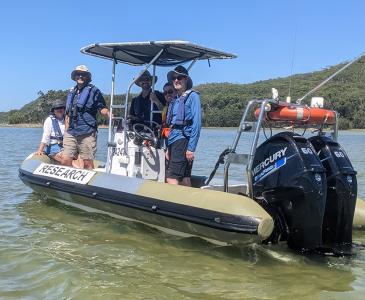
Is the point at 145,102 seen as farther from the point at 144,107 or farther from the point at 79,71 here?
the point at 79,71

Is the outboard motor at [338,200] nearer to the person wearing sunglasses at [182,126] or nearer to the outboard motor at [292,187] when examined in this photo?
the outboard motor at [292,187]

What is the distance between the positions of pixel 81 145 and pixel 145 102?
123 centimetres

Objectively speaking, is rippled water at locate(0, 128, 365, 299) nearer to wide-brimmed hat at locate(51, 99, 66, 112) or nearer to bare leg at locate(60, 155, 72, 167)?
bare leg at locate(60, 155, 72, 167)

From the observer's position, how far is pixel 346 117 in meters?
55.2

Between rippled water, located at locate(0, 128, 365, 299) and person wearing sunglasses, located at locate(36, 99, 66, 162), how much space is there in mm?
2233

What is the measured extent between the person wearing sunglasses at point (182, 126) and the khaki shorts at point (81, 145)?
1.86 m

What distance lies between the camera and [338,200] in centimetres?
496

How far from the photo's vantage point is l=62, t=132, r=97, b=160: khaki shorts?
751cm

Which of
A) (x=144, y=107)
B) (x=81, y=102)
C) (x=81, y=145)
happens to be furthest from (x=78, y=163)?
(x=144, y=107)

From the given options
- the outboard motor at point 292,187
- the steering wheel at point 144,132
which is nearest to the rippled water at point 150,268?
the outboard motor at point 292,187

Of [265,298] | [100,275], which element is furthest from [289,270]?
[100,275]

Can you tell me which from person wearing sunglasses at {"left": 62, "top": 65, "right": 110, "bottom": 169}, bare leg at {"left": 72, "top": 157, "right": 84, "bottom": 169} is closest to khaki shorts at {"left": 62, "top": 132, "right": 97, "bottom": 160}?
person wearing sunglasses at {"left": 62, "top": 65, "right": 110, "bottom": 169}

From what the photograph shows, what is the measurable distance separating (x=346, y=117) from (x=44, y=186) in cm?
5171

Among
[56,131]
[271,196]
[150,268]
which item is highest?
[56,131]
